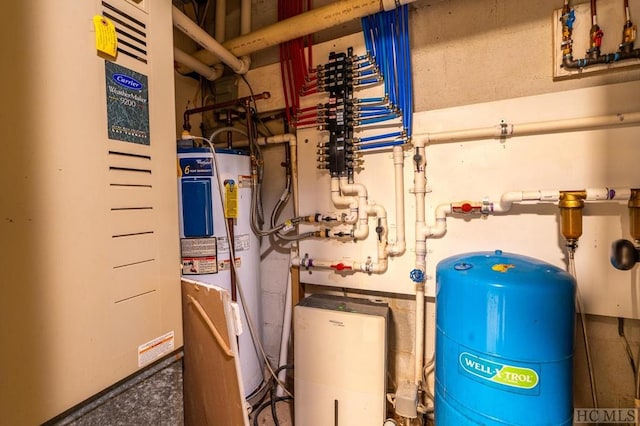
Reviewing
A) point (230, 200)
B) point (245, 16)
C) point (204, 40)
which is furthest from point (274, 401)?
point (245, 16)

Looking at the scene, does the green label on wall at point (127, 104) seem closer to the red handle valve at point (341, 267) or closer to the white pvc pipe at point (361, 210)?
the white pvc pipe at point (361, 210)

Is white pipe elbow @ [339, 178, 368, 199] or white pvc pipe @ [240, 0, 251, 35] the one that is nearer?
white pipe elbow @ [339, 178, 368, 199]

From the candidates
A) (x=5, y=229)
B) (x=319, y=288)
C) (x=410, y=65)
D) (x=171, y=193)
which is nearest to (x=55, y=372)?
(x=5, y=229)

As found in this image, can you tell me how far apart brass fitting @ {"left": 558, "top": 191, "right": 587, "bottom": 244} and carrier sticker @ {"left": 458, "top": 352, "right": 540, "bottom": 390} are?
1.88 ft

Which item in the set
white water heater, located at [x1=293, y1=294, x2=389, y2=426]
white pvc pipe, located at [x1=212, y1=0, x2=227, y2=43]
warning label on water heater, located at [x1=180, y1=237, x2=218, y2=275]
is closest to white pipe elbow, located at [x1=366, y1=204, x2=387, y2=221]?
white water heater, located at [x1=293, y1=294, x2=389, y2=426]

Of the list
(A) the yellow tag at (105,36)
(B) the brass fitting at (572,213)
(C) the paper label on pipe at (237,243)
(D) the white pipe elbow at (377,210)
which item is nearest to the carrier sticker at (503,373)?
(B) the brass fitting at (572,213)

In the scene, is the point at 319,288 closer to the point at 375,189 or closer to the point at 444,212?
the point at 375,189

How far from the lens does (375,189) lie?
164cm

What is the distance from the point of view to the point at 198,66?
73.4 inches

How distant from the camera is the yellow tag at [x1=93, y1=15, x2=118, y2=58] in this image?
749 millimetres

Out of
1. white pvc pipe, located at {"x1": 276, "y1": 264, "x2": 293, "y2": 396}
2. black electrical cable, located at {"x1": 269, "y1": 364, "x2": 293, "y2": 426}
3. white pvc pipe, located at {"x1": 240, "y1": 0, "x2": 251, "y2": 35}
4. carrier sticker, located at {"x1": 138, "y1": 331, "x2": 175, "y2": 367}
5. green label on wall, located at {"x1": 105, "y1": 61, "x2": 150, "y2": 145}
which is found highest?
white pvc pipe, located at {"x1": 240, "y1": 0, "x2": 251, "y2": 35}

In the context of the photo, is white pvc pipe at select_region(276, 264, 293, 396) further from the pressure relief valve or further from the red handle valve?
the pressure relief valve

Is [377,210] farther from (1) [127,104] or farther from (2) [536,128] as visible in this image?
(1) [127,104]

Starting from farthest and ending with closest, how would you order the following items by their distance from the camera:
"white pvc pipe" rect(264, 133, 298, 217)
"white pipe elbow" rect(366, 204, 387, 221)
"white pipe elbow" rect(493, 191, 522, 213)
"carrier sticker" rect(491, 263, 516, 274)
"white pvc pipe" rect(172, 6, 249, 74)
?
"white pvc pipe" rect(264, 133, 298, 217) → "white pipe elbow" rect(366, 204, 387, 221) → "white pvc pipe" rect(172, 6, 249, 74) → "white pipe elbow" rect(493, 191, 522, 213) → "carrier sticker" rect(491, 263, 516, 274)
